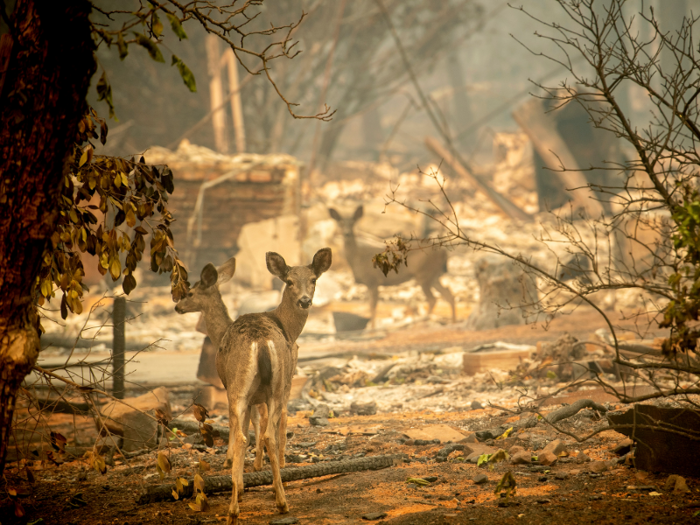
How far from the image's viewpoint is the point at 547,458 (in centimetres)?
415

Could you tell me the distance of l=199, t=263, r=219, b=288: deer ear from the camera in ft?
15.6

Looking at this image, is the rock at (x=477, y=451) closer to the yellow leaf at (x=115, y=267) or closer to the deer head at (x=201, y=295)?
the deer head at (x=201, y=295)

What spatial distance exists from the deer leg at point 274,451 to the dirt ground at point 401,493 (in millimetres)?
78

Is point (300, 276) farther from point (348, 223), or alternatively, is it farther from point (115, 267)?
point (348, 223)

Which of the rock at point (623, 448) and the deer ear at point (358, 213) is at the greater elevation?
the deer ear at point (358, 213)

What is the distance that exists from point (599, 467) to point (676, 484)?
58 centimetres

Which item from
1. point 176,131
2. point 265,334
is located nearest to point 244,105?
point 176,131

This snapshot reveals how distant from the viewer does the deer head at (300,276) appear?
451 centimetres

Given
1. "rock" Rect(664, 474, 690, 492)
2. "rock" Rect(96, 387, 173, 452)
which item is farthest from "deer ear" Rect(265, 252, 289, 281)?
"rock" Rect(664, 474, 690, 492)

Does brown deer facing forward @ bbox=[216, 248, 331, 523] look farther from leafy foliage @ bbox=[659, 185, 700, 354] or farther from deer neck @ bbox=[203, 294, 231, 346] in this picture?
leafy foliage @ bbox=[659, 185, 700, 354]

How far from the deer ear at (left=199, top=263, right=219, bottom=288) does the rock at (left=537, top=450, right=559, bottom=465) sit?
280cm

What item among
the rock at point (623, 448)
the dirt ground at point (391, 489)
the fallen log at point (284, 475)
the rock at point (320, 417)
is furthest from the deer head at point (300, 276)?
the rock at point (623, 448)

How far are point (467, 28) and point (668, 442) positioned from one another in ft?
81.6

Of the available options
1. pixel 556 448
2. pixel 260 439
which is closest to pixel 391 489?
pixel 260 439
